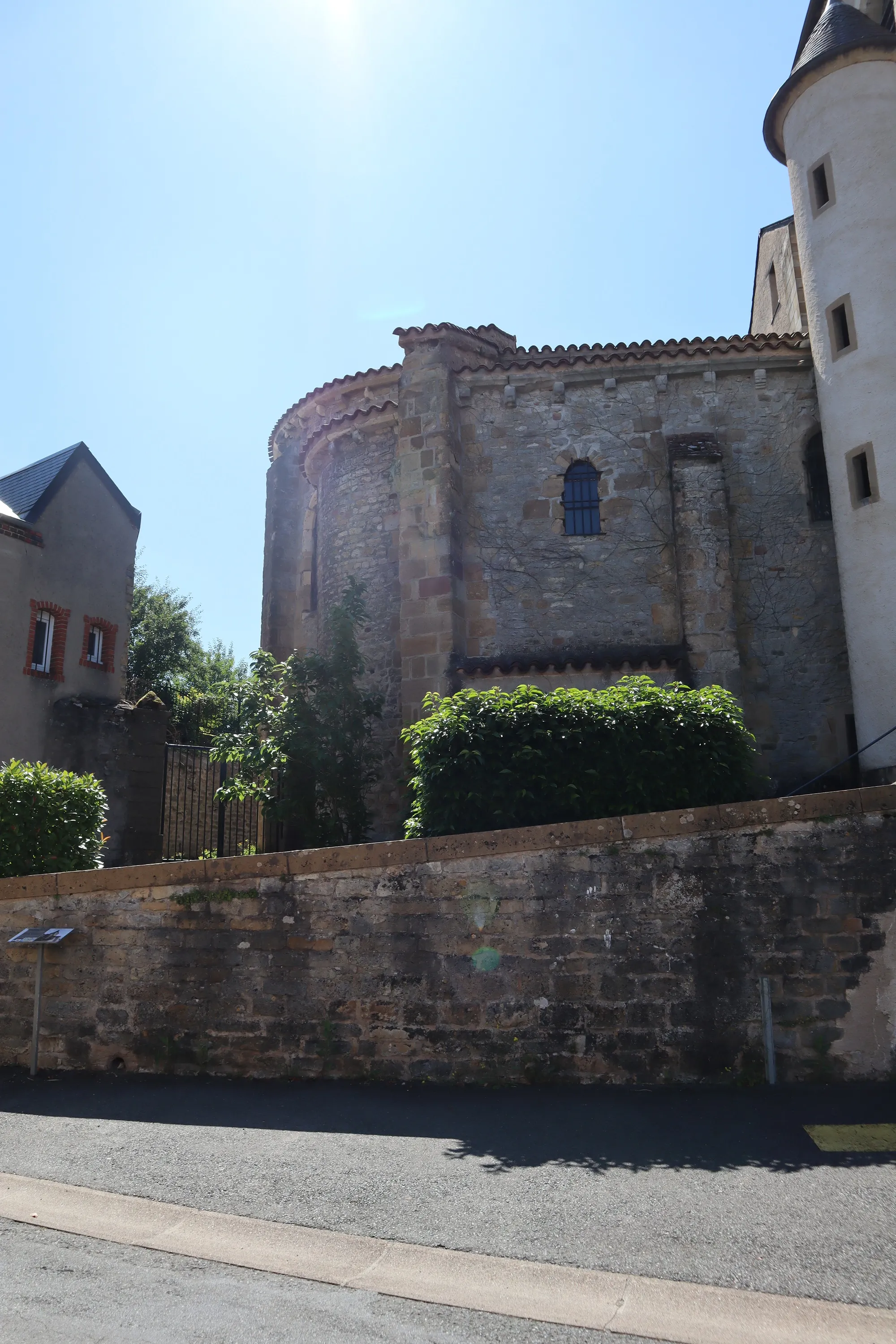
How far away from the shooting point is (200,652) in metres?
34.8

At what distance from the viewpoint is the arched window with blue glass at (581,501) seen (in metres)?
14.9

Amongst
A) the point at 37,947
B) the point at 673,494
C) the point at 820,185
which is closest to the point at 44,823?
the point at 37,947

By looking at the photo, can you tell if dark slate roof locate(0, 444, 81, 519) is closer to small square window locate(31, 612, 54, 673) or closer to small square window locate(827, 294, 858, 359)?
small square window locate(31, 612, 54, 673)

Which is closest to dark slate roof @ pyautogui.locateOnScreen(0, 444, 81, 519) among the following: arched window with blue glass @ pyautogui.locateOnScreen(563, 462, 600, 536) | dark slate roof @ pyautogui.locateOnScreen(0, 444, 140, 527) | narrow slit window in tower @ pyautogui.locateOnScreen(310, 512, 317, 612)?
dark slate roof @ pyautogui.locateOnScreen(0, 444, 140, 527)

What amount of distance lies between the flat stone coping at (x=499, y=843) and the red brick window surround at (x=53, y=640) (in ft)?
29.9

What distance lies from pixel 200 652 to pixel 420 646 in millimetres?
22215

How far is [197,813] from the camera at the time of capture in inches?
653

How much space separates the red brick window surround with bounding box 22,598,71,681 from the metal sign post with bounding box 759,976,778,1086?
46.3 feet

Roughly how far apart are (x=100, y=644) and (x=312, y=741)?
26.9ft

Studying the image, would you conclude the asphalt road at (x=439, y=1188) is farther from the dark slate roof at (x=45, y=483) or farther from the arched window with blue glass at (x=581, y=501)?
the dark slate roof at (x=45, y=483)

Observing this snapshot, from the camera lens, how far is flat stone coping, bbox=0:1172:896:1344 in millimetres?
4066

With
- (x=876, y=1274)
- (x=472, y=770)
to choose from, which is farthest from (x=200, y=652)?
(x=876, y=1274)

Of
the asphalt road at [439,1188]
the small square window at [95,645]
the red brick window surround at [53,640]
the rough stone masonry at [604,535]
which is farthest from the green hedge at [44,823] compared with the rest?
the small square window at [95,645]

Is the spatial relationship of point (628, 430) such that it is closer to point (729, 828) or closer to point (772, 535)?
point (772, 535)
